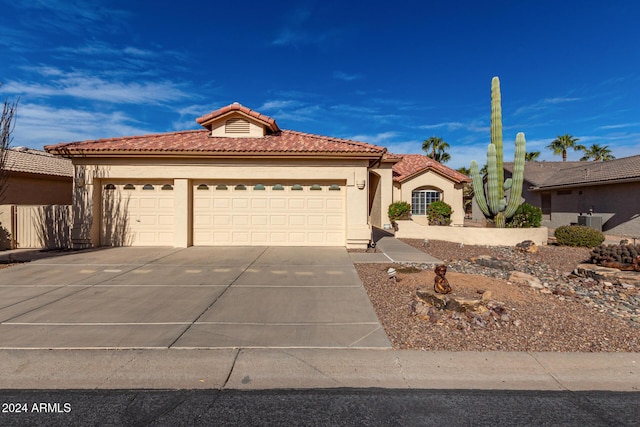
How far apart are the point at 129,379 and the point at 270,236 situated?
29.5 feet

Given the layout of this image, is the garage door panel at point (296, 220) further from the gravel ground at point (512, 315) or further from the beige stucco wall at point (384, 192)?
the beige stucco wall at point (384, 192)

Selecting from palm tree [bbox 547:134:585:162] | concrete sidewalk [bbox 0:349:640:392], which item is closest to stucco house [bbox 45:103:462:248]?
concrete sidewalk [bbox 0:349:640:392]

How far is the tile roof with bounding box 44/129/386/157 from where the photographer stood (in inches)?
479

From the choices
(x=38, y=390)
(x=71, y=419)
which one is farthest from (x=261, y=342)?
(x=38, y=390)

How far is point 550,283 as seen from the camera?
7879 mm

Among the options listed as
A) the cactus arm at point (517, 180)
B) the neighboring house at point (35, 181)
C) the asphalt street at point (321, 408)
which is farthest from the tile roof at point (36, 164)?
the cactus arm at point (517, 180)

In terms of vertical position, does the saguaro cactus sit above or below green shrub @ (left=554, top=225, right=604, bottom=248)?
above

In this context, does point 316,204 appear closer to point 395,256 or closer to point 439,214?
point 395,256

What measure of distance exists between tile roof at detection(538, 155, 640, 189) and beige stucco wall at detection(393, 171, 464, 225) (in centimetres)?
747

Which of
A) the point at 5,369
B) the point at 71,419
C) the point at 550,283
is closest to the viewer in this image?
the point at 71,419

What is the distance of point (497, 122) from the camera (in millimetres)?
15133

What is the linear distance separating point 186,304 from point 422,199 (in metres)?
19.1

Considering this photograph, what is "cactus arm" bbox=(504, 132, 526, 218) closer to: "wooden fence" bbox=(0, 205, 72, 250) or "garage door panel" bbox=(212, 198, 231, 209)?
"garage door panel" bbox=(212, 198, 231, 209)

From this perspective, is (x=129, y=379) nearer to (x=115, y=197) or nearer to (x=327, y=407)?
(x=327, y=407)
